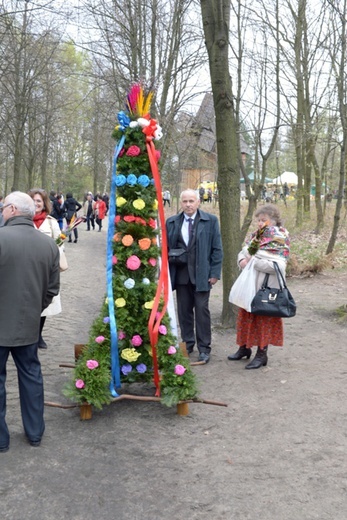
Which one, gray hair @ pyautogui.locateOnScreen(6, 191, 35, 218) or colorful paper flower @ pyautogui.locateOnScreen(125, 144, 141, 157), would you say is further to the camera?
colorful paper flower @ pyautogui.locateOnScreen(125, 144, 141, 157)

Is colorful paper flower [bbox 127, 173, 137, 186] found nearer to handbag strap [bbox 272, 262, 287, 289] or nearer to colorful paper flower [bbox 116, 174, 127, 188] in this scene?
colorful paper flower [bbox 116, 174, 127, 188]

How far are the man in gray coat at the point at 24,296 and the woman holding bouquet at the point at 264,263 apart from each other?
247 cm

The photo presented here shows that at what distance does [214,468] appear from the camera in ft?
13.1

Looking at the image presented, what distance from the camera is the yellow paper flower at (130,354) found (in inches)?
198

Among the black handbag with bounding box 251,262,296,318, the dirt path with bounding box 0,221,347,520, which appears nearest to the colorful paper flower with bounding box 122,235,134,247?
the dirt path with bounding box 0,221,347,520

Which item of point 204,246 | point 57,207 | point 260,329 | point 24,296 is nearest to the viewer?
point 24,296

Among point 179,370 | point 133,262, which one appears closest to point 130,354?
point 179,370

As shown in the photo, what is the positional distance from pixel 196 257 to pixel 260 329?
1.06m

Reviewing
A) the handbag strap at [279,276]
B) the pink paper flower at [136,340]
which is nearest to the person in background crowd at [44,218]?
the pink paper flower at [136,340]

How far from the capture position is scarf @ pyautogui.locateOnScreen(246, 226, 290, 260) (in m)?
5.97

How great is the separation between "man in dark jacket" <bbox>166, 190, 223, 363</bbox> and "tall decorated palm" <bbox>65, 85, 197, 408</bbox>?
1.14 meters

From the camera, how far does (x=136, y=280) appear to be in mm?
5160

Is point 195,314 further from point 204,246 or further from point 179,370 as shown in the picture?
point 179,370

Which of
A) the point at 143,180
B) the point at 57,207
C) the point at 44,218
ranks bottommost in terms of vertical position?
the point at 57,207
